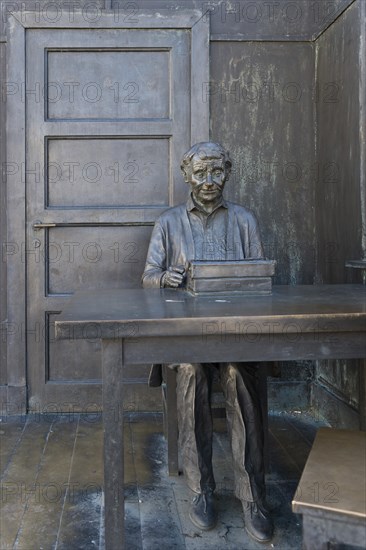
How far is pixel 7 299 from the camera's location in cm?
417

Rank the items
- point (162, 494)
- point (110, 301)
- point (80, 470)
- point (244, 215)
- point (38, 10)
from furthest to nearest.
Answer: point (38, 10) → point (244, 215) → point (80, 470) → point (162, 494) → point (110, 301)

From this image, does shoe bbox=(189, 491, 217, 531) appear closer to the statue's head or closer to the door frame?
the statue's head

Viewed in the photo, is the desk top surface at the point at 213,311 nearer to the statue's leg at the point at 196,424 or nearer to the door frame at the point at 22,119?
the statue's leg at the point at 196,424

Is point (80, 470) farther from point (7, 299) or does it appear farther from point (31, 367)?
point (7, 299)

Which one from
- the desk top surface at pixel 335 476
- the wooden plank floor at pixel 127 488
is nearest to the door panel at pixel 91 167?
the wooden plank floor at pixel 127 488

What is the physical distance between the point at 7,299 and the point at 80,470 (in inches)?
60.6

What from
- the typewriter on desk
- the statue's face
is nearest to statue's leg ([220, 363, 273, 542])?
the typewriter on desk

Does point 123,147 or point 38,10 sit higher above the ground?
point 38,10

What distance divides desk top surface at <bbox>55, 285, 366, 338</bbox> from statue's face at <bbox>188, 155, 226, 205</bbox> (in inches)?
28.7

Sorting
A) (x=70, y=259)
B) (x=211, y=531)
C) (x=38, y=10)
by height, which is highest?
(x=38, y=10)

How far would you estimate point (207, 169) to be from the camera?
3109 mm

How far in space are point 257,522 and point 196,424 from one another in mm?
482

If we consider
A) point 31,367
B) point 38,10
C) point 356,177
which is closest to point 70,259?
point 31,367

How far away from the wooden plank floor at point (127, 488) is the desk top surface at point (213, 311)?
23.7 inches
